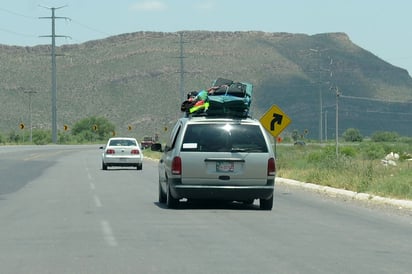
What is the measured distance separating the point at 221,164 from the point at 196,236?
504 centimetres

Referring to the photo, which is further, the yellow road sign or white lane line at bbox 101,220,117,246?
the yellow road sign

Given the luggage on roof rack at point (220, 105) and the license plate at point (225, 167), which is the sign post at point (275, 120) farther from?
the license plate at point (225, 167)

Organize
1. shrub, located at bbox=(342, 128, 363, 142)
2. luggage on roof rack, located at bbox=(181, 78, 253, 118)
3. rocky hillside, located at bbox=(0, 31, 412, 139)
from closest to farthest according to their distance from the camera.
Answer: luggage on roof rack, located at bbox=(181, 78, 253, 118)
shrub, located at bbox=(342, 128, 363, 142)
rocky hillside, located at bbox=(0, 31, 412, 139)

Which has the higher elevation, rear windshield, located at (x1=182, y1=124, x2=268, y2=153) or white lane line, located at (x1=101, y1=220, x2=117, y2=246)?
rear windshield, located at (x1=182, y1=124, x2=268, y2=153)

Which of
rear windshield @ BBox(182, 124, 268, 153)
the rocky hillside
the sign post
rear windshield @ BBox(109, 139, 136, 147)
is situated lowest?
rear windshield @ BBox(109, 139, 136, 147)

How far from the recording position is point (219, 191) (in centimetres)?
1970

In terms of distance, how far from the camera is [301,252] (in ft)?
42.4

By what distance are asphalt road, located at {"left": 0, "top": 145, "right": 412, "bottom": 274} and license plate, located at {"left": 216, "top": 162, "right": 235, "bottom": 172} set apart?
2.88 ft

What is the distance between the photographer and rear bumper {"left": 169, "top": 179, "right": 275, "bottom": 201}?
19.7 meters

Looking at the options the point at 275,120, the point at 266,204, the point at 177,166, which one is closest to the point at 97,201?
the point at 177,166

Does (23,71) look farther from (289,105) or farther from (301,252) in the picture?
(301,252)

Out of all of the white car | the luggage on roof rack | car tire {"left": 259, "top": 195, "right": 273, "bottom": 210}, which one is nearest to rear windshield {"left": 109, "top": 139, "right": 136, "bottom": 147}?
the white car

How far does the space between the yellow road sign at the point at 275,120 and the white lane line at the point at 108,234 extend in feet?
66.1

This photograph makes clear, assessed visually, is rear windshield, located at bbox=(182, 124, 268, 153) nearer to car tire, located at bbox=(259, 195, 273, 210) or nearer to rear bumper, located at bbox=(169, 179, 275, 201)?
rear bumper, located at bbox=(169, 179, 275, 201)
